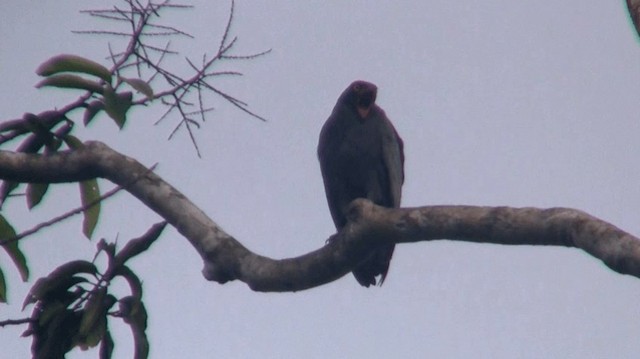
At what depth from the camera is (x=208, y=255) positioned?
3.29 meters

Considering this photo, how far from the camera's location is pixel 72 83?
11.1ft

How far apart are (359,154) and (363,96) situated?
14.0 inches

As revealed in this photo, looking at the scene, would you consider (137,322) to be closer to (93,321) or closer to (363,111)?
(93,321)

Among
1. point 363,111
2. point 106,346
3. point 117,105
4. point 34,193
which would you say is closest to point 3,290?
point 34,193

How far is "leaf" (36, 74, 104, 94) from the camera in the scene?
3.38 meters

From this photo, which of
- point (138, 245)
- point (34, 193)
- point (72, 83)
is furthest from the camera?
point (34, 193)

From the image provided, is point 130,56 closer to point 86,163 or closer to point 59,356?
point 86,163

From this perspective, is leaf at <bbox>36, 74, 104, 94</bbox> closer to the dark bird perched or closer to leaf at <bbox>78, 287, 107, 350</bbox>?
leaf at <bbox>78, 287, 107, 350</bbox>

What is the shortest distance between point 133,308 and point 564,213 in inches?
54.9

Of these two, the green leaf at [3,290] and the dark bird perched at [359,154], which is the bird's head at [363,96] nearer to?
the dark bird perched at [359,154]

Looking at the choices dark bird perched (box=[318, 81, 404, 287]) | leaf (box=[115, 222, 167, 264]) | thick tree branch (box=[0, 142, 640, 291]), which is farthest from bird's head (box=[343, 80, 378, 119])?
leaf (box=[115, 222, 167, 264])

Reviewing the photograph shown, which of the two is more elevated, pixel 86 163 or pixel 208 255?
pixel 86 163

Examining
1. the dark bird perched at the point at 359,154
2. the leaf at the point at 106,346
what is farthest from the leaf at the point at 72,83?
the dark bird perched at the point at 359,154

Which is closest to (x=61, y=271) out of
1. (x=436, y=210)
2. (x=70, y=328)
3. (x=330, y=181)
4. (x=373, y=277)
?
(x=70, y=328)
